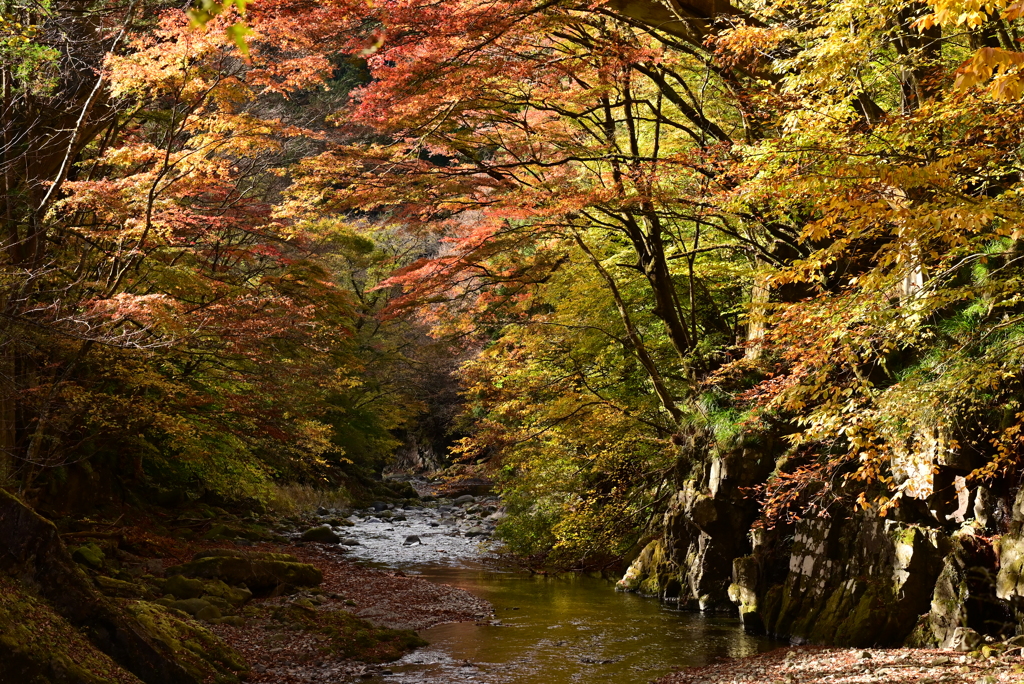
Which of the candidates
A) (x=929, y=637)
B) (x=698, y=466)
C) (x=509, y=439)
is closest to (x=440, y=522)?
(x=509, y=439)

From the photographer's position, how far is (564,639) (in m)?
10.7

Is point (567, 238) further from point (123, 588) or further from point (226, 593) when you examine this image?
point (123, 588)

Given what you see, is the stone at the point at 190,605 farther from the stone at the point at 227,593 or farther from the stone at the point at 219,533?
the stone at the point at 219,533

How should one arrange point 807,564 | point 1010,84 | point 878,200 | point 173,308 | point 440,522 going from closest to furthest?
point 1010,84
point 878,200
point 173,308
point 807,564
point 440,522

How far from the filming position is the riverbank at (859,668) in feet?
23.7

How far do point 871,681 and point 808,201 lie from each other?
484 cm

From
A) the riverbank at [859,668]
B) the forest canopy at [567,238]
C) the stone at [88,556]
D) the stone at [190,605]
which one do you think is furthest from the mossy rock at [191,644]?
the riverbank at [859,668]

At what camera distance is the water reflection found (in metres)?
8.96

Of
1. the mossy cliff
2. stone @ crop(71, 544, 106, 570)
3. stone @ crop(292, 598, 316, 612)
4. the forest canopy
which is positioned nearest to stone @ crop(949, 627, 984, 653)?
the forest canopy

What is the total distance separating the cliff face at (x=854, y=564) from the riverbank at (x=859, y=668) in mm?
622

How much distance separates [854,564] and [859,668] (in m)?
2.67

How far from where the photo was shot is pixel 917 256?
295 inches

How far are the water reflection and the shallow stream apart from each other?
12 mm

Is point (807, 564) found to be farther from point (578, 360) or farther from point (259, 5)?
point (259, 5)
